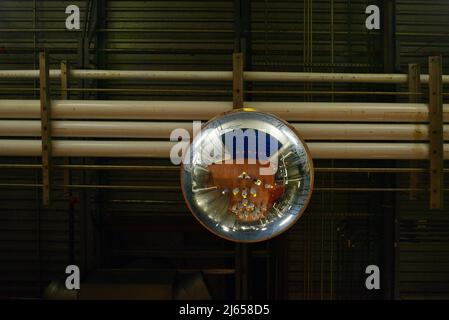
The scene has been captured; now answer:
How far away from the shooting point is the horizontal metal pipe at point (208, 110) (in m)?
2.66

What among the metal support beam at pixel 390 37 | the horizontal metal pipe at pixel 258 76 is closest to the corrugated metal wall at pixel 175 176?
the metal support beam at pixel 390 37

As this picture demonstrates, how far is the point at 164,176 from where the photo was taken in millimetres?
4316

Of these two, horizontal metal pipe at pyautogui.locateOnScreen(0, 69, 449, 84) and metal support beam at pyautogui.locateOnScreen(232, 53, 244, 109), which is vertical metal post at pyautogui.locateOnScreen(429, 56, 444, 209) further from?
metal support beam at pyautogui.locateOnScreen(232, 53, 244, 109)

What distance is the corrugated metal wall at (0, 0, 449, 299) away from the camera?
421 centimetres

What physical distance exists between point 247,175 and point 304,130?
2.82 feet

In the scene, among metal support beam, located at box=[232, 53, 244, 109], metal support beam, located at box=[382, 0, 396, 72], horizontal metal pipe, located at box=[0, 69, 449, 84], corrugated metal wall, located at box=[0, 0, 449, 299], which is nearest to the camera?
metal support beam, located at box=[232, 53, 244, 109]

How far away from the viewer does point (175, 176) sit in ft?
14.1

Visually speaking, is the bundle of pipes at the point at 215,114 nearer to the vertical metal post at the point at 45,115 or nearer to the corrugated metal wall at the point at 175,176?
the vertical metal post at the point at 45,115

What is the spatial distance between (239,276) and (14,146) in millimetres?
2640

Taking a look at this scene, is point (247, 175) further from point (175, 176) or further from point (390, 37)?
point (390, 37)

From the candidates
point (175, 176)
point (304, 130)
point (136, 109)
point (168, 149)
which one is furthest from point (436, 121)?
point (175, 176)

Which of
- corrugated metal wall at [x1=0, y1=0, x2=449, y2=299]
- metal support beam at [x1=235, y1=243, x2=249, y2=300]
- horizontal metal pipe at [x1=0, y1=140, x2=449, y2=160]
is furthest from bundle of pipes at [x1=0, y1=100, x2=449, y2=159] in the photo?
metal support beam at [x1=235, y1=243, x2=249, y2=300]

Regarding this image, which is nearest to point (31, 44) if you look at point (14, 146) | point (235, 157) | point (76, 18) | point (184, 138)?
point (76, 18)

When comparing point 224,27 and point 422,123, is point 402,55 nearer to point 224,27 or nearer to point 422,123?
point 422,123
